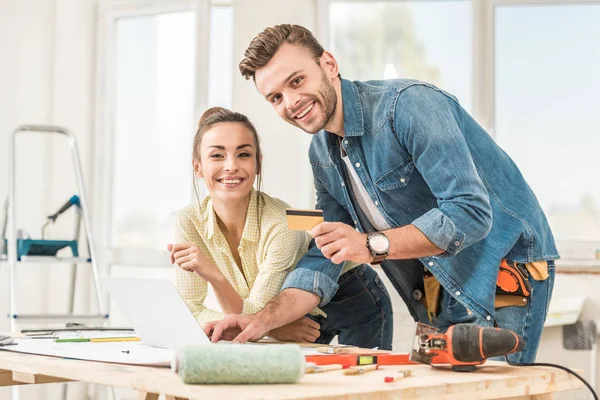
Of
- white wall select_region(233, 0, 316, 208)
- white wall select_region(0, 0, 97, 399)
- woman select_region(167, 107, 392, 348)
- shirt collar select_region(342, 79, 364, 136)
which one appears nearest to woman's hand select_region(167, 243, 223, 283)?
woman select_region(167, 107, 392, 348)

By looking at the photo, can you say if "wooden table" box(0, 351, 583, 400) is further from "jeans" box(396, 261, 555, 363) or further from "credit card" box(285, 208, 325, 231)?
"jeans" box(396, 261, 555, 363)

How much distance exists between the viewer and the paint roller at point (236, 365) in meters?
1.05

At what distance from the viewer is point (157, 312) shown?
4.86 ft

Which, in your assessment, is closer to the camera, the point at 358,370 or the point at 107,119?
the point at 358,370

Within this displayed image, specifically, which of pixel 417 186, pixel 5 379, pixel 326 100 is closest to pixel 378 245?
pixel 417 186

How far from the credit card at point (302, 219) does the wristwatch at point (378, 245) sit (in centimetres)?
16

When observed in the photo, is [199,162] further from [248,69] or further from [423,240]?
[423,240]

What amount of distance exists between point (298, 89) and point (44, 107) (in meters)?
2.84

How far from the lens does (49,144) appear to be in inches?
171

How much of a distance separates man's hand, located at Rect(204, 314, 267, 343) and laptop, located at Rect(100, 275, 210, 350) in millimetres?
165

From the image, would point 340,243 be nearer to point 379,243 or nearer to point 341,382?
point 379,243

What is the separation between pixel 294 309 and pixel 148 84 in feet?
9.70

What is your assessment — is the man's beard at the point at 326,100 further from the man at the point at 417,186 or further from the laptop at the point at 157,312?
the laptop at the point at 157,312

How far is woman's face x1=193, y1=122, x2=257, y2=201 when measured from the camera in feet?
6.92
